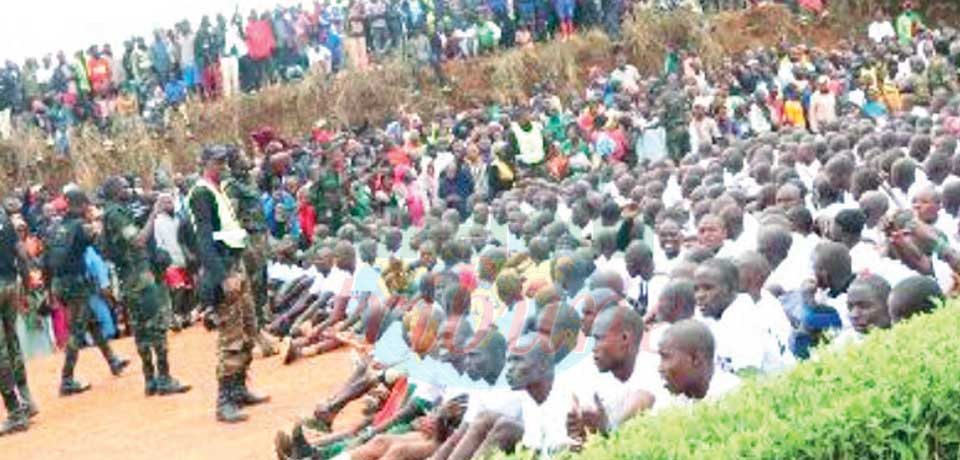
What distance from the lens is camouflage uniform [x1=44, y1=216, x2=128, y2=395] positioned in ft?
37.3

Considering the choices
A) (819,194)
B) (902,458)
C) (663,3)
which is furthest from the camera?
(663,3)

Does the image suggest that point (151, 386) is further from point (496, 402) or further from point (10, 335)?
point (496, 402)

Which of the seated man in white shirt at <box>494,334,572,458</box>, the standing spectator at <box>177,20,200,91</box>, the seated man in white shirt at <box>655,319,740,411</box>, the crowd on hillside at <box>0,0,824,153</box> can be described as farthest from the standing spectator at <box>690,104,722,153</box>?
the seated man in white shirt at <box>655,319,740,411</box>

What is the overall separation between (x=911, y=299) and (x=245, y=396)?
5.10 metres

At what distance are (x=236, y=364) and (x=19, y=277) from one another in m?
2.25

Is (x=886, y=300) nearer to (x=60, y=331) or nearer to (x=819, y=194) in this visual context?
(x=819, y=194)

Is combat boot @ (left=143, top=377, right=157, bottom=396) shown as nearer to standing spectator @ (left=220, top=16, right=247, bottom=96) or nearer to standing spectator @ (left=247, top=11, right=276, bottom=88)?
standing spectator @ (left=220, top=16, right=247, bottom=96)

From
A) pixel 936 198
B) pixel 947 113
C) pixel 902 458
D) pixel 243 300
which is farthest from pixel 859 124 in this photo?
pixel 902 458

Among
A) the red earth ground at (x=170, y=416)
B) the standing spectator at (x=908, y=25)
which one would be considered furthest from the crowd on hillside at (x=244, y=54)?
the red earth ground at (x=170, y=416)

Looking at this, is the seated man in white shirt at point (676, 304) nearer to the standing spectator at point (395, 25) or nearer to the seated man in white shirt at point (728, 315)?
the seated man in white shirt at point (728, 315)

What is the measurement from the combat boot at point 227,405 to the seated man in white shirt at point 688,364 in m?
4.58

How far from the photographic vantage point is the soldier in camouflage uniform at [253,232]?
35.7 feet

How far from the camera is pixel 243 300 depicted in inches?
396

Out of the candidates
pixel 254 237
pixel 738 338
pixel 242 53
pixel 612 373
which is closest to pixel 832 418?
pixel 612 373
